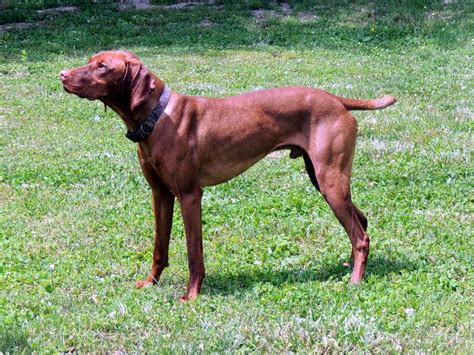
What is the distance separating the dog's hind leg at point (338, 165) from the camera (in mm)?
5129

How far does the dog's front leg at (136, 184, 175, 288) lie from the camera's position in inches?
206

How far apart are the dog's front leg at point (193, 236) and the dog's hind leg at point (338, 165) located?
779mm

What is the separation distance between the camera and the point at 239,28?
760 inches

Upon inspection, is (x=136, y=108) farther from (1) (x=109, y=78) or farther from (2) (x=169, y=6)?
(2) (x=169, y=6)

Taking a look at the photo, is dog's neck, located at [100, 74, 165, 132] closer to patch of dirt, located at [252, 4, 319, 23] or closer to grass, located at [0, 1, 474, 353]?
grass, located at [0, 1, 474, 353]

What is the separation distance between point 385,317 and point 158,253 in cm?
157

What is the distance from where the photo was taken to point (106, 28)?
1908 cm

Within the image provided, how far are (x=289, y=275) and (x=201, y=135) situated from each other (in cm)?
113

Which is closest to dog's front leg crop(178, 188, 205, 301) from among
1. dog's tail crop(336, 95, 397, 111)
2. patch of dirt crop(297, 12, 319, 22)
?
dog's tail crop(336, 95, 397, 111)

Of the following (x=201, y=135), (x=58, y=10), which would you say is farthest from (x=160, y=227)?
(x=58, y=10)

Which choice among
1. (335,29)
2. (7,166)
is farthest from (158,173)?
(335,29)

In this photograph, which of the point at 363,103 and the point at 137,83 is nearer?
the point at 137,83

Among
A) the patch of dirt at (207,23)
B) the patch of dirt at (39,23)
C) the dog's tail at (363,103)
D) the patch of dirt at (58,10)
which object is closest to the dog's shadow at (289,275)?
the dog's tail at (363,103)

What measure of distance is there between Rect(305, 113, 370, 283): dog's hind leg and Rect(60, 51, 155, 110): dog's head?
3.75ft
